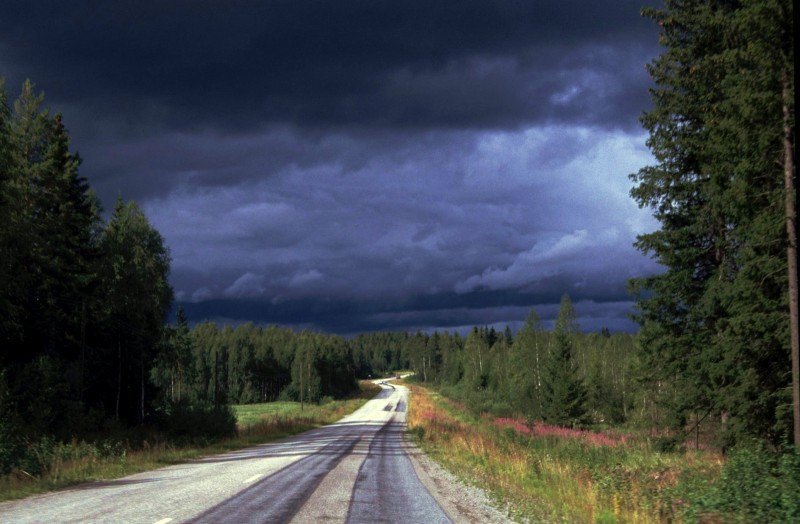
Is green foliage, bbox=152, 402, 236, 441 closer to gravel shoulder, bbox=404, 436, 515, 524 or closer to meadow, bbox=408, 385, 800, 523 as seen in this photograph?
gravel shoulder, bbox=404, 436, 515, 524

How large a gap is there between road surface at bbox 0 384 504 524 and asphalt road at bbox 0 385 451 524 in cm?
2

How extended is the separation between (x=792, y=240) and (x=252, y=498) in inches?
629

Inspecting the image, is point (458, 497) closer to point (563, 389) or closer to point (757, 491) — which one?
point (757, 491)

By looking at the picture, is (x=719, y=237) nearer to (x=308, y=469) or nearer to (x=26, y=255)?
(x=308, y=469)

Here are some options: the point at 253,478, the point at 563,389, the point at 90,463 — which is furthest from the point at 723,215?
the point at 563,389

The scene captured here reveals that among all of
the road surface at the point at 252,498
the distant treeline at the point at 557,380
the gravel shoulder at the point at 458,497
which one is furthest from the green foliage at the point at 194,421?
the distant treeline at the point at 557,380

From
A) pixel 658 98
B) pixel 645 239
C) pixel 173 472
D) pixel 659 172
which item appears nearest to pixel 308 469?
pixel 173 472

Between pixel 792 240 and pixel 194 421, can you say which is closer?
pixel 792 240

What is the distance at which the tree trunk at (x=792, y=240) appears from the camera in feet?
53.0

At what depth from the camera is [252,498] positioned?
11930mm

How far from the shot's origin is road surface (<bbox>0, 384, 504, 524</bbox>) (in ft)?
32.2

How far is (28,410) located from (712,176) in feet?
94.6

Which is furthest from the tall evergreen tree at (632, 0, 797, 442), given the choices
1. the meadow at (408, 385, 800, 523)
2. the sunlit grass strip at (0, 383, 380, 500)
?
the sunlit grass strip at (0, 383, 380, 500)

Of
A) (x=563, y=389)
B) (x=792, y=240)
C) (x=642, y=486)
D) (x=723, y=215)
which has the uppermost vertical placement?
(x=723, y=215)
